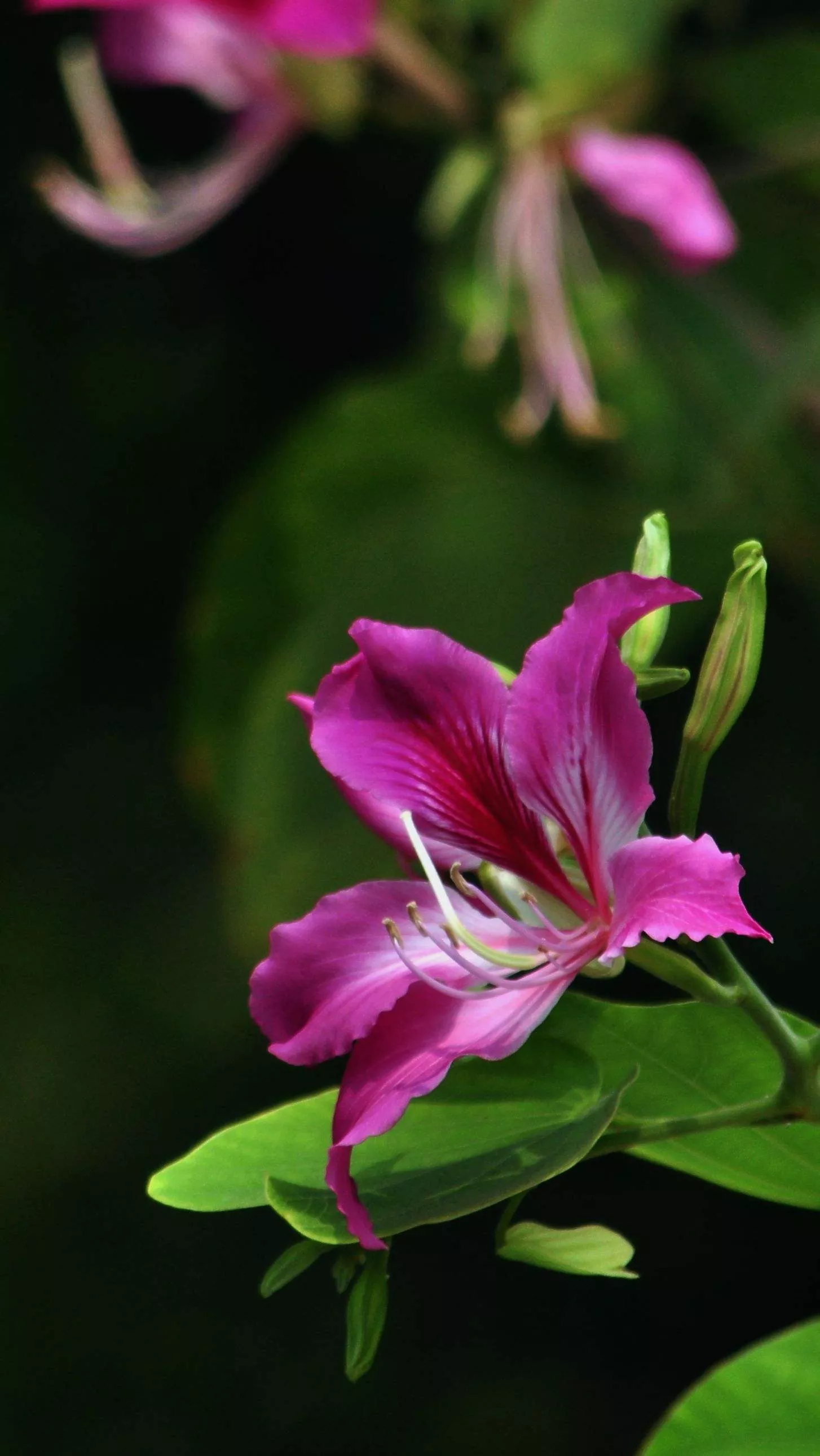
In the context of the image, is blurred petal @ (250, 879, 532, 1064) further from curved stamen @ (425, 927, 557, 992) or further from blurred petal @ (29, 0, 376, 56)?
blurred petal @ (29, 0, 376, 56)

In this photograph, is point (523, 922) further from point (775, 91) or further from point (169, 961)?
point (169, 961)

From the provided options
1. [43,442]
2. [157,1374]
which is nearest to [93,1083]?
[157,1374]

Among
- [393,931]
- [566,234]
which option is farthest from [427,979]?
[566,234]

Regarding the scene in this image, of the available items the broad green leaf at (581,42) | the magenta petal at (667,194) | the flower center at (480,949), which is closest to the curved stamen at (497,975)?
the flower center at (480,949)

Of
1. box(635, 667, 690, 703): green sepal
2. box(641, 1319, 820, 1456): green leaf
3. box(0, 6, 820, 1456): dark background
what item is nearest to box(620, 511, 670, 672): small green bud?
box(635, 667, 690, 703): green sepal

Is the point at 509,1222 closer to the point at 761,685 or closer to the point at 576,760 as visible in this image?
the point at 576,760

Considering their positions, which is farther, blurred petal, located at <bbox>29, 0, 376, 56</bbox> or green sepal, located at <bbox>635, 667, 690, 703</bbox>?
blurred petal, located at <bbox>29, 0, 376, 56</bbox>

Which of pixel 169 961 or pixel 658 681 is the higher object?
pixel 658 681
